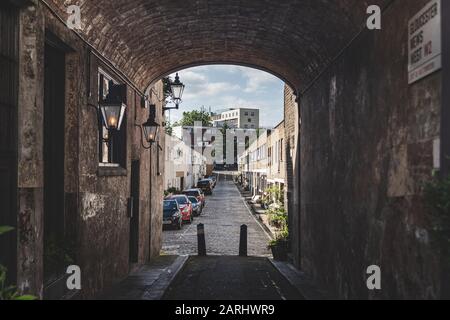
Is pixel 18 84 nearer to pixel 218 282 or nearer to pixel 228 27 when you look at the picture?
pixel 228 27

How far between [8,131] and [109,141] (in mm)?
4872

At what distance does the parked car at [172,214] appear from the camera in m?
22.8

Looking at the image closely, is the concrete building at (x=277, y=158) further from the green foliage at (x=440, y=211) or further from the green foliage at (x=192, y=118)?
the green foliage at (x=192, y=118)

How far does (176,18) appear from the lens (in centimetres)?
848

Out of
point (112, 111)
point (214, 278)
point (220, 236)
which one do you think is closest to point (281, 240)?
point (214, 278)

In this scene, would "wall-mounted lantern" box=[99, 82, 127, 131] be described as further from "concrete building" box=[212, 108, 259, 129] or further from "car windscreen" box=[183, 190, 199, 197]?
"concrete building" box=[212, 108, 259, 129]

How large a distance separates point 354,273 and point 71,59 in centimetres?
524

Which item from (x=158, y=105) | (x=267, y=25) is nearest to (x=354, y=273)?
(x=267, y=25)

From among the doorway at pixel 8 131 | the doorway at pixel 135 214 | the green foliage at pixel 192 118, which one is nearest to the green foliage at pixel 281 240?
the doorway at pixel 135 214

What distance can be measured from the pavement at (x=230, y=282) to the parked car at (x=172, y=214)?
9190 millimetres

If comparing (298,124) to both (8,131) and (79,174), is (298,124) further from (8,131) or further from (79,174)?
(8,131)

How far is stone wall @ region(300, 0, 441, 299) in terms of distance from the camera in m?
4.54
